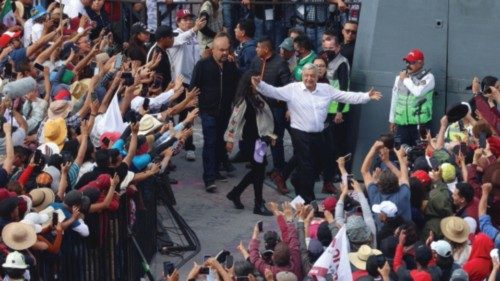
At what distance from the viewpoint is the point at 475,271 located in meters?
15.3

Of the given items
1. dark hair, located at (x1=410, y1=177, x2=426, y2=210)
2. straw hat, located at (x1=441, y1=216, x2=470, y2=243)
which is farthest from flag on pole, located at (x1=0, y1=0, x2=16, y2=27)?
straw hat, located at (x1=441, y1=216, x2=470, y2=243)

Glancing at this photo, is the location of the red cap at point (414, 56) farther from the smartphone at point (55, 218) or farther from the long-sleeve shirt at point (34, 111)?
the smartphone at point (55, 218)

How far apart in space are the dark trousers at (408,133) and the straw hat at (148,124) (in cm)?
414

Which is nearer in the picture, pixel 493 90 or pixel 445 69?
pixel 493 90

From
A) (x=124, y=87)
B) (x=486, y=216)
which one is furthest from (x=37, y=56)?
(x=486, y=216)

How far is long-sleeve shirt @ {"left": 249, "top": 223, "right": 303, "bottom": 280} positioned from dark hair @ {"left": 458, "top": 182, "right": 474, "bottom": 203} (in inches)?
81.5

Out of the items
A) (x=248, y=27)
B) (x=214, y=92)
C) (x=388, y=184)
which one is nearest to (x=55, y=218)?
(x=388, y=184)

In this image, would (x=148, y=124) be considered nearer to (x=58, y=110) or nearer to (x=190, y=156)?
(x=58, y=110)

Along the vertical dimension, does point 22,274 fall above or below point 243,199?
above

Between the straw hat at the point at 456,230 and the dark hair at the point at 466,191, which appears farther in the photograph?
the dark hair at the point at 466,191

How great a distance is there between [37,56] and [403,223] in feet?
20.4

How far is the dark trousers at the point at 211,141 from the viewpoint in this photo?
67.6 ft

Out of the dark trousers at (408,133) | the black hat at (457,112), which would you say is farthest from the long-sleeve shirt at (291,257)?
the dark trousers at (408,133)

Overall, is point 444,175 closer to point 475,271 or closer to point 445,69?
point 475,271
